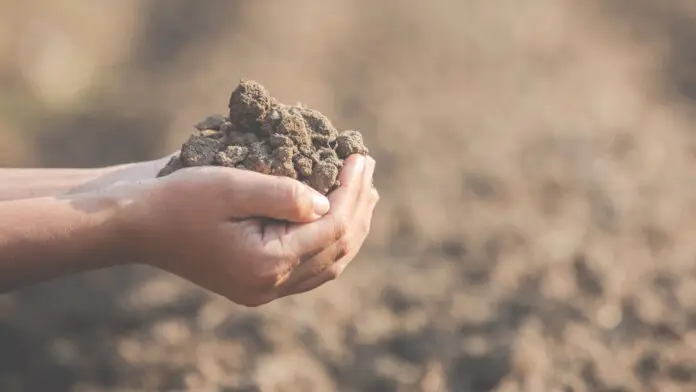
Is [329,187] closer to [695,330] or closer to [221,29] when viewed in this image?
[695,330]

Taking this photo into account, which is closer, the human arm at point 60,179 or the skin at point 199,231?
the skin at point 199,231

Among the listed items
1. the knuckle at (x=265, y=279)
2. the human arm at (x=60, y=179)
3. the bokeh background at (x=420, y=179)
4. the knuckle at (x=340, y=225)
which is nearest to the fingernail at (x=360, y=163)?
the knuckle at (x=340, y=225)

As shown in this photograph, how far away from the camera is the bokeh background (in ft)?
6.61

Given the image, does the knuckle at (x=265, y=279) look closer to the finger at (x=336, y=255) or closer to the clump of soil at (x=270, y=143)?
the finger at (x=336, y=255)

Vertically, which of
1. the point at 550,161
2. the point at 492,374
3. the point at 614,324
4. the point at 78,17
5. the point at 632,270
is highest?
the point at 78,17

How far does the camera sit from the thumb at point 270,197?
1.17 meters

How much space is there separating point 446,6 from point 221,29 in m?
0.86

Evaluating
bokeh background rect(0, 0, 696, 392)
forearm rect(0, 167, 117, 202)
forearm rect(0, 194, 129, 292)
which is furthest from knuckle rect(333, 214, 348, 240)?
bokeh background rect(0, 0, 696, 392)

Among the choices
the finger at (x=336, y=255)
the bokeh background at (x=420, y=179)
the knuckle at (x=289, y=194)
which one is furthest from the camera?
the bokeh background at (x=420, y=179)

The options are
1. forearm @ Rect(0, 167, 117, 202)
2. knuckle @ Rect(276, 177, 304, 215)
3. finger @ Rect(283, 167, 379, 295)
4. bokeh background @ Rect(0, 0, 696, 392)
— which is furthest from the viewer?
bokeh background @ Rect(0, 0, 696, 392)

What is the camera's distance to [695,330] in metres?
2.10

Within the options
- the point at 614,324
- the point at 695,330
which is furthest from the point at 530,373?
the point at 695,330

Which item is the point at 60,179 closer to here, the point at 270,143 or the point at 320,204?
the point at 270,143

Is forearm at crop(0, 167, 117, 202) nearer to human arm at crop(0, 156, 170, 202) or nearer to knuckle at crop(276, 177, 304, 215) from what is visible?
human arm at crop(0, 156, 170, 202)
